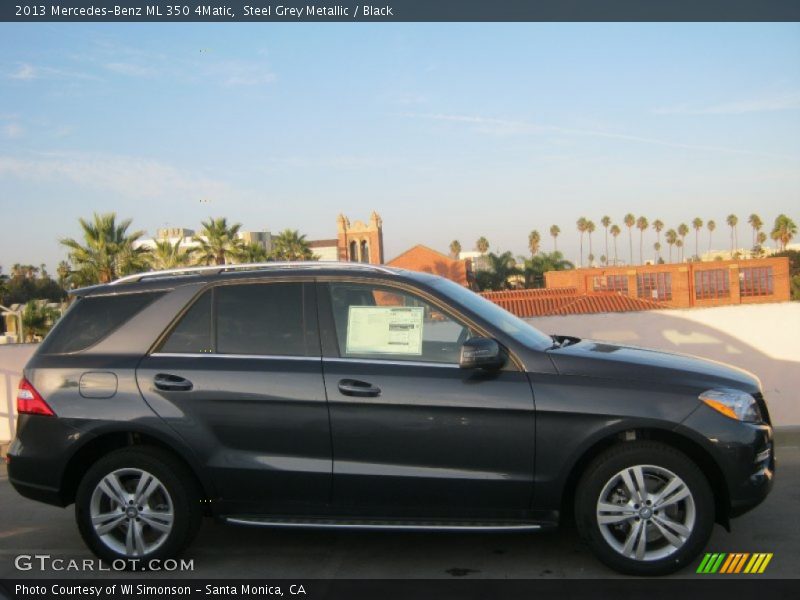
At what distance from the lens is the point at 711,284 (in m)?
67.8

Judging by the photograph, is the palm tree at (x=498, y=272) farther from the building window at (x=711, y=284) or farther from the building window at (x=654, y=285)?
the building window at (x=711, y=284)

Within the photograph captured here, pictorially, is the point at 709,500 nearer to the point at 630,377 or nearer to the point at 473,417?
the point at 630,377

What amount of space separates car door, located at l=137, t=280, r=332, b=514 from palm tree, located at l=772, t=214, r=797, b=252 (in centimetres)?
10405

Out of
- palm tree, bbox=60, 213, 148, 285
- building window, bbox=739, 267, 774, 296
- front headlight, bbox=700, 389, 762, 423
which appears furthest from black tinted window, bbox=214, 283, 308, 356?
building window, bbox=739, 267, 774, 296

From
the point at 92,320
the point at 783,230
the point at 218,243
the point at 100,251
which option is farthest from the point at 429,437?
the point at 783,230

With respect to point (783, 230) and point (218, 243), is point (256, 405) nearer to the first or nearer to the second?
point (218, 243)

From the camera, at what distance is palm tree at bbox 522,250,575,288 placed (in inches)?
2652

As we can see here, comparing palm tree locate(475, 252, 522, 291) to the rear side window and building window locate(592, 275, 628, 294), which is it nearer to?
building window locate(592, 275, 628, 294)

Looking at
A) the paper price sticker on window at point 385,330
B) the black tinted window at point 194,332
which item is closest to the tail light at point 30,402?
the black tinted window at point 194,332

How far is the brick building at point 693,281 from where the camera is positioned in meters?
65.4

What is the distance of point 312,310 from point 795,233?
106192 mm

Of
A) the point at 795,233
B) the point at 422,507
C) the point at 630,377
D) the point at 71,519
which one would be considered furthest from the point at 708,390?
the point at 795,233

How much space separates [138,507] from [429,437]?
177 centimetres
